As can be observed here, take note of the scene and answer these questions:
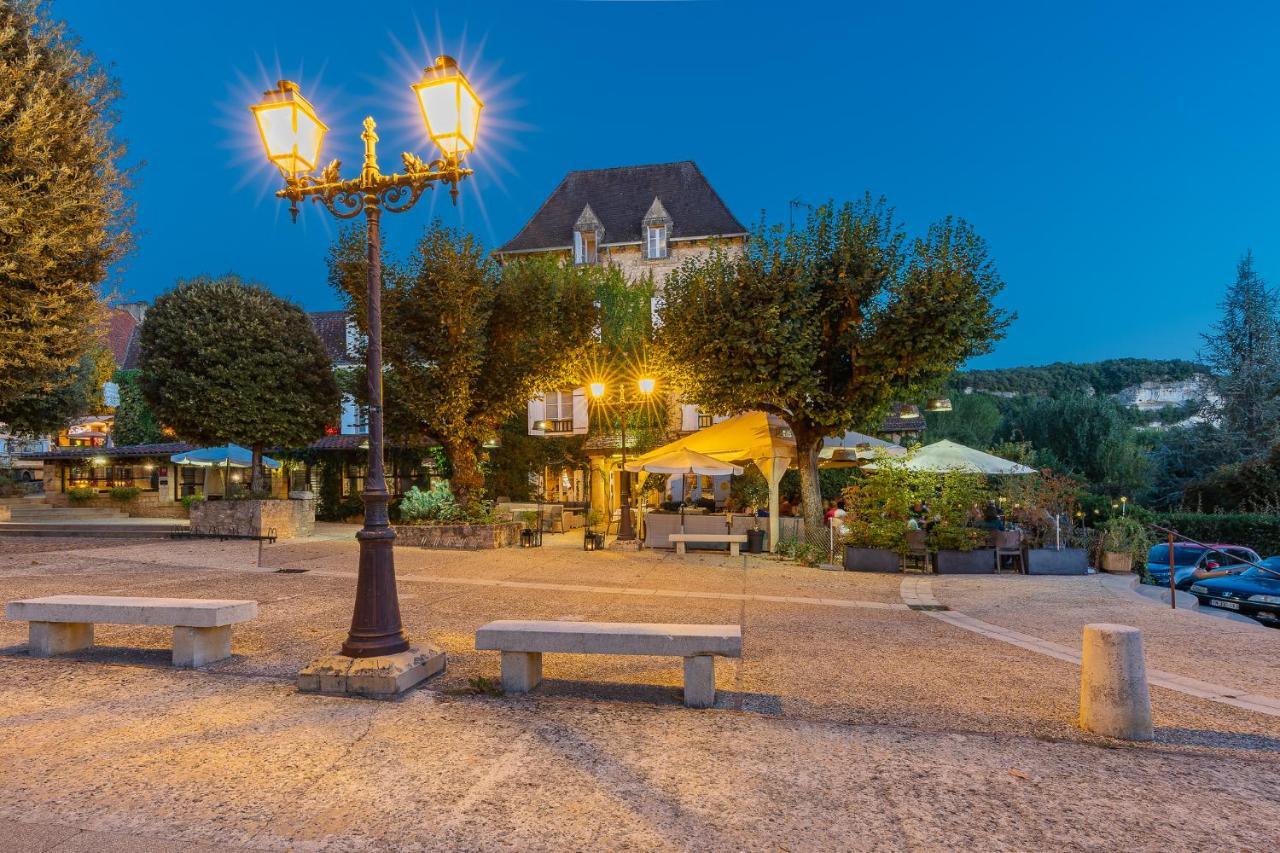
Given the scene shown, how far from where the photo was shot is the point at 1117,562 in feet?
41.6

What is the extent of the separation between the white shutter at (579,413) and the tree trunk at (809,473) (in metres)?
12.4

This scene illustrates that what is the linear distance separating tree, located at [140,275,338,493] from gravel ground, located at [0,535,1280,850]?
416 inches

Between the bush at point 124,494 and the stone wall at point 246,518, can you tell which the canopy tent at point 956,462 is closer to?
the stone wall at point 246,518

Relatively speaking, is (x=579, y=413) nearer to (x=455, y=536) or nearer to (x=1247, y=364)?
(x=455, y=536)

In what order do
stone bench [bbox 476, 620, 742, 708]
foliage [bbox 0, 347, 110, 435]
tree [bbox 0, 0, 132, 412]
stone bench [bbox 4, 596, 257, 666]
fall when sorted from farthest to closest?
foliage [bbox 0, 347, 110, 435], tree [bbox 0, 0, 132, 412], stone bench [bbox 4, 596, 257, 666], stone bench [bbox 476, 620, 742, 708]

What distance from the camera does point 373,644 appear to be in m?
4.76

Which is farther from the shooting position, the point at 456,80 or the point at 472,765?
the point at 456,80

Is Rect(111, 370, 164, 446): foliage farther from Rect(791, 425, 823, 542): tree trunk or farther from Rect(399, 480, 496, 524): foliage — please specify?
Rect(791, 425, 823, 542): tree trunk

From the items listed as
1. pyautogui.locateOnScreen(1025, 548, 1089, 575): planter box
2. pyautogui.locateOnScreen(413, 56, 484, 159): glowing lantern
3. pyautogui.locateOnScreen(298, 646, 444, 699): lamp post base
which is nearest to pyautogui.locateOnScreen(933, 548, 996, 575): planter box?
pyautogui.locateOnScreen(1025, 548, 1089, 575): planter box

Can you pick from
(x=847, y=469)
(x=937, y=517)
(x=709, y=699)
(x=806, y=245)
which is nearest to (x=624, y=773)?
(x=709, y=699)

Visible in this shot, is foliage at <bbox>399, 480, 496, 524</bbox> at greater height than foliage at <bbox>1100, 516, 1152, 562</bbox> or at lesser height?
greater

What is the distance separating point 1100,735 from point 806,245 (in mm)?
11168

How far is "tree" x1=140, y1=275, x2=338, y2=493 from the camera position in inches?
629

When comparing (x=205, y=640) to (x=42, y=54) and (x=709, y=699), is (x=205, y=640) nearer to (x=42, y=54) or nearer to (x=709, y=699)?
(x=709, y=699)
